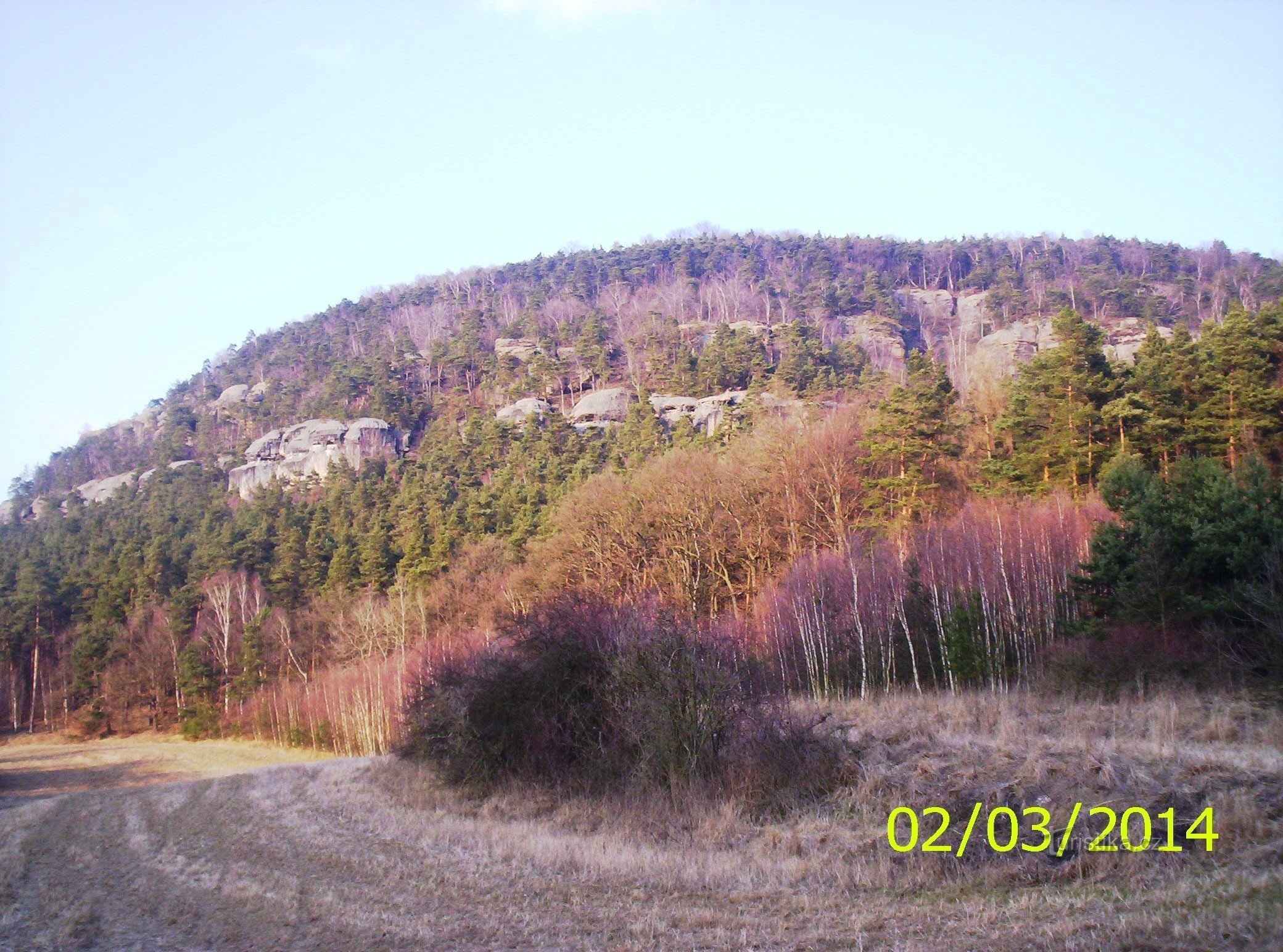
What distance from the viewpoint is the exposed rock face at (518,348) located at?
113m

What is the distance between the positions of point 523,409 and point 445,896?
3572 inches

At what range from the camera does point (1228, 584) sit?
20344 mm

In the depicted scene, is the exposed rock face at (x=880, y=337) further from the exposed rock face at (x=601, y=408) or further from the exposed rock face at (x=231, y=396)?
the exposed rock face at (x=231, y=396)

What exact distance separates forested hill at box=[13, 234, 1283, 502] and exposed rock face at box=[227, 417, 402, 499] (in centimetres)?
292

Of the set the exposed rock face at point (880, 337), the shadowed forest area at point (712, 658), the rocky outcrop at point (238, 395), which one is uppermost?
the rocky outcrop at point (238, 395)

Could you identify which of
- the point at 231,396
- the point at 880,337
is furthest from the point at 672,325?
the point at 231,396

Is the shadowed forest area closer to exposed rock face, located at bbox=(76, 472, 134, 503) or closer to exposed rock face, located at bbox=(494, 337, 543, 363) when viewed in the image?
exposed rock face, located at bbox=(76, 472, 134, 503)

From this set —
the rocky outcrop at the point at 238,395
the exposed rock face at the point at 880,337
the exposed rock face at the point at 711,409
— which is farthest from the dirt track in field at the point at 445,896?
the rocky outcrop at the point at 238,395

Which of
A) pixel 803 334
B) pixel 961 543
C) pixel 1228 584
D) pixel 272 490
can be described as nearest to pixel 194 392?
pixel 272 490

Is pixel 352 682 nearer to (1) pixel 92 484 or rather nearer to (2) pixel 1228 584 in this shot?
(2) pixel 1228 584

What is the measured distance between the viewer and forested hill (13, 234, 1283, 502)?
286ft

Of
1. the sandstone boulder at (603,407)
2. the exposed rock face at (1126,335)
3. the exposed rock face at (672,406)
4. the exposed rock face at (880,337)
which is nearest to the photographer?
the exposed rock face at (1126,335)

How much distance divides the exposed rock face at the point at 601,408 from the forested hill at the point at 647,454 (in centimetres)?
57

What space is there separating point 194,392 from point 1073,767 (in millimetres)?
154656
